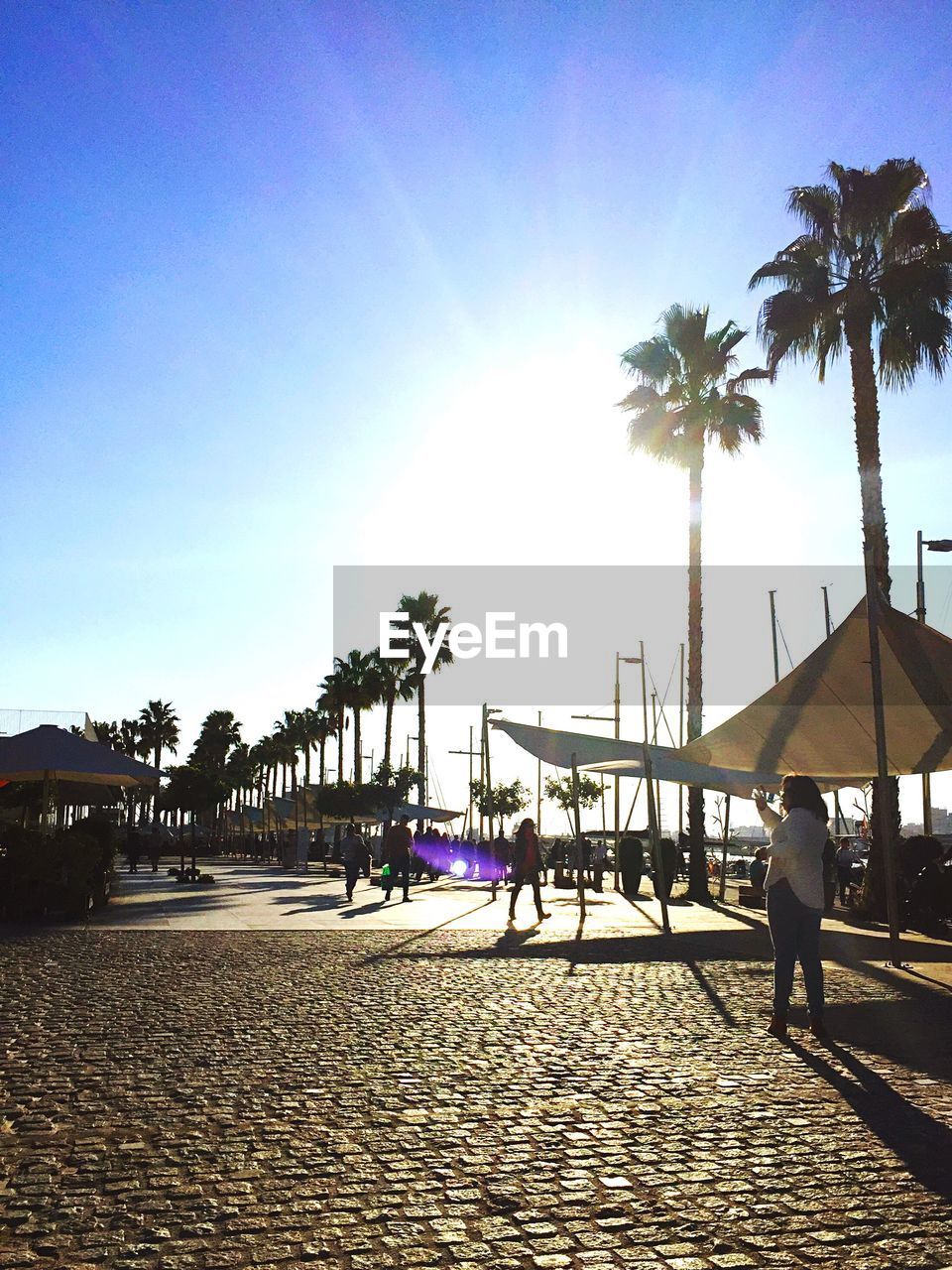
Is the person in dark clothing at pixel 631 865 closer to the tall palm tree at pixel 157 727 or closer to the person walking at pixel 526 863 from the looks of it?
the person walking at pixel 526 863

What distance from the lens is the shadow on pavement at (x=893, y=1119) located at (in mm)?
4484

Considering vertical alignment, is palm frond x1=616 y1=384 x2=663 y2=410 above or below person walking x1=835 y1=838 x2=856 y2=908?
above

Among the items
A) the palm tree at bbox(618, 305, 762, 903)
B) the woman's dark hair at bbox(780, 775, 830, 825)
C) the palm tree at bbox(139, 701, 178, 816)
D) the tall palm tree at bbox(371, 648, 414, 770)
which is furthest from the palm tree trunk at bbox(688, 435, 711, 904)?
the palm tree at bbox(139, 701, 178, 816)

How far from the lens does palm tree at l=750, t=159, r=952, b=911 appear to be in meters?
18.5

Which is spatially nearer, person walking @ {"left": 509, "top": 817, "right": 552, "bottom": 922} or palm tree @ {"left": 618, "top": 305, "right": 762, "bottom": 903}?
person walking @ {"left": 509, "top": 817, "right": 552, "bottom": 922}

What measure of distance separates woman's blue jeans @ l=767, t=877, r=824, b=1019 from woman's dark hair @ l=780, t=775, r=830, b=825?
554mm

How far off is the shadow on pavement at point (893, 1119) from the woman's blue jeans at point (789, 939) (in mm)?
521

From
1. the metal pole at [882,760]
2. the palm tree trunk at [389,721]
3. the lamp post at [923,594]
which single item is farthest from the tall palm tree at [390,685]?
the metal pole at [882,760]

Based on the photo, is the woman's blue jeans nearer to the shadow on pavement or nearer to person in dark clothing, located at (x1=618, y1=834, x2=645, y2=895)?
the shadow on pavement

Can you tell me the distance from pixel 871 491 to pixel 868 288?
4.09 m

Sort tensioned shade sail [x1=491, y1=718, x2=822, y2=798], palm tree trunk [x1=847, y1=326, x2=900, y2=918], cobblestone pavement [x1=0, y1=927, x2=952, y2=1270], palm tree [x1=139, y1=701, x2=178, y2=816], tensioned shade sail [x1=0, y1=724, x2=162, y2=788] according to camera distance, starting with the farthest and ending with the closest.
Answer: palm tree [x1=139, y1=701, x2=178, y2=816], tensioned shade sail [x1=491, y1=718, x2=822, y2=798], tensioned shade sail [x1=0, y1=724, x2=162, y2=788], palm tree trunk [x1=847, y1=326, x2=900, y2=918], cobblestone pavement [x1=0, y1=927, x2=952, y2=1270]

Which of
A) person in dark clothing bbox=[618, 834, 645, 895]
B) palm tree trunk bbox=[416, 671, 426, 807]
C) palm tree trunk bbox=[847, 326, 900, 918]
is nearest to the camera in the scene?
palm tree trunk bbox=[847, 326, 900, 918]

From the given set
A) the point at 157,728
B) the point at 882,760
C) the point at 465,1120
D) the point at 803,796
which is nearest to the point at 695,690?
the point at 882,760

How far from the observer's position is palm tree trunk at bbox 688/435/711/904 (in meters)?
24.1
